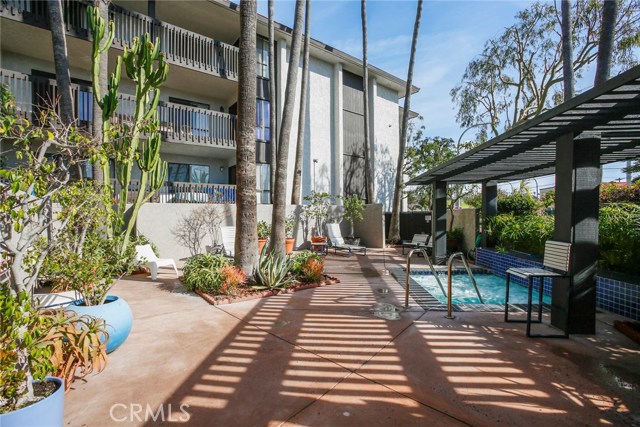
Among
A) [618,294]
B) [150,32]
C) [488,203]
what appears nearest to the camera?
[618,294]

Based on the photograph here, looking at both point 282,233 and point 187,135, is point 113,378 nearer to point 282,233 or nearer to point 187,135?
point 282,233

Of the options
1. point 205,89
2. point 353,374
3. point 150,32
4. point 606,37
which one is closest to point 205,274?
point 353,374

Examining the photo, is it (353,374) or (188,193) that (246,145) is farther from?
(188,193)

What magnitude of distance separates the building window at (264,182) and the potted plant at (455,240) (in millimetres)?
7865

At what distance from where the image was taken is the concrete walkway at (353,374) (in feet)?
7.91

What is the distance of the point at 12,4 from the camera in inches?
344

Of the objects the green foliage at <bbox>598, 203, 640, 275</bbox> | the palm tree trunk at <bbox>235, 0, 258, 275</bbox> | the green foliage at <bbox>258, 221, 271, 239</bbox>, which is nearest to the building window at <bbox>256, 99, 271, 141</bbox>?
the green foliage at <bbox>258, 221, 271, 239</bbox>

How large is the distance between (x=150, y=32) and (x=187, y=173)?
5299mm

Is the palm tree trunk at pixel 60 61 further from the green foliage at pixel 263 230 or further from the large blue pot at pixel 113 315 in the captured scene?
the large blue pot at pixel 113 315

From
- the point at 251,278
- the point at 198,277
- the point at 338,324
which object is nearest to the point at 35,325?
the point at 338,324

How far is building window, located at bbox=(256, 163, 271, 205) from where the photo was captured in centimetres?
1427

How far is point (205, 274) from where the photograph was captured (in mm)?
6109

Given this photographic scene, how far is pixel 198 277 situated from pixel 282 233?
246cm

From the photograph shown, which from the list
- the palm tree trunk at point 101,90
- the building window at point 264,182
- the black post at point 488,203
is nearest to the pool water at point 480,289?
the black post at point 488,203
